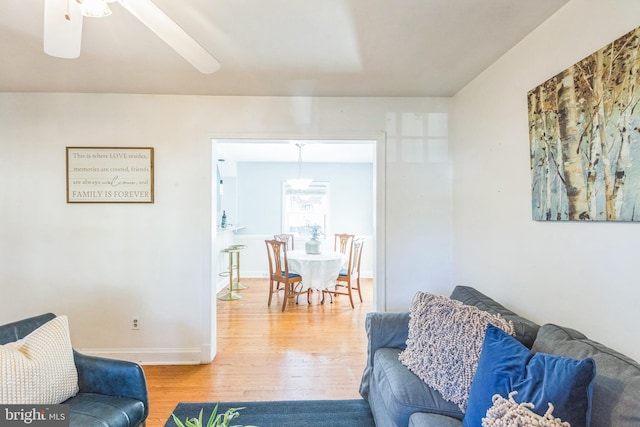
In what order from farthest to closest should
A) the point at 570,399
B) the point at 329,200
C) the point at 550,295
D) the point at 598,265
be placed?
the point at 329,200 → the point at 550,295 → the point at 598,265 → the point at 570,399

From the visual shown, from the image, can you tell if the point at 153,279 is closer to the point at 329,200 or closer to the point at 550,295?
the point at 550,295

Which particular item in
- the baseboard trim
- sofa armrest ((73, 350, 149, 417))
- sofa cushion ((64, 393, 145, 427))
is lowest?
the baseboard trim

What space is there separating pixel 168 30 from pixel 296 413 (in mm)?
2278

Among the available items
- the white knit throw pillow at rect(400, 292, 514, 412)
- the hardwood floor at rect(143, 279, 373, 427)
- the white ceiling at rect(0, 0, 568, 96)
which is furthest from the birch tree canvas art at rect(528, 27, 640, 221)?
the hardwood floor at rect(143, 279, 373, 427)

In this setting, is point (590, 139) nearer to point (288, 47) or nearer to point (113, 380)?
point (288, 47)

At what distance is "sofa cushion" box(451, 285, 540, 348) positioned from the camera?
1451 mm

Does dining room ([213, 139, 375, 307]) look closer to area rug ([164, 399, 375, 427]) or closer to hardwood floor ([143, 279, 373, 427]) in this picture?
hardwood floor ([143, 279, 373, 427])

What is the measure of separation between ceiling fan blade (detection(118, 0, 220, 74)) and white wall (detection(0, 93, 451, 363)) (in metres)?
1.28

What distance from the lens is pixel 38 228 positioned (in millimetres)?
2672

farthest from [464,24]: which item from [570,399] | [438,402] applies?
[438,402]

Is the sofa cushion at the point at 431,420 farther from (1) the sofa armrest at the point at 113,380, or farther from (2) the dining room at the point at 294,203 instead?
(2) the dining room at the point at 294,203

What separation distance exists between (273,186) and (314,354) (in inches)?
160

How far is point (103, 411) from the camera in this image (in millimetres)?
1387

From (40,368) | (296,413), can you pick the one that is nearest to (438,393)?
(296,413)
